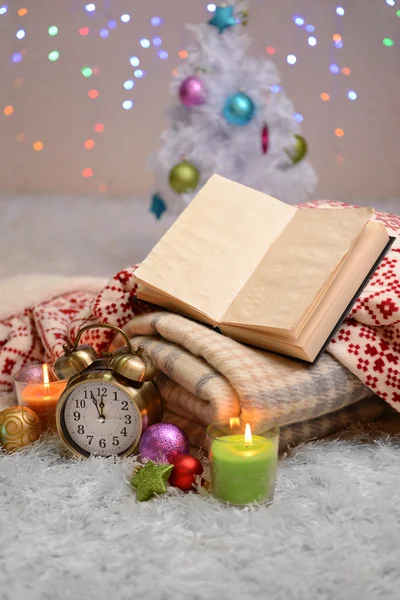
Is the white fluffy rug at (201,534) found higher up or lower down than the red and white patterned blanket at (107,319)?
lower down

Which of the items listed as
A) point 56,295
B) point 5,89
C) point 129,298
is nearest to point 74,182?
point 5,89

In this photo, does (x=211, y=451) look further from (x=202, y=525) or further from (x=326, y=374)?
(x=326, y=374)

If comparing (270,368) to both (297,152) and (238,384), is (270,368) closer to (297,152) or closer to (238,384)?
(238,384)

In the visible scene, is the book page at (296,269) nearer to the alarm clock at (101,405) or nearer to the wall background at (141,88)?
the alarm clock at (101,405)

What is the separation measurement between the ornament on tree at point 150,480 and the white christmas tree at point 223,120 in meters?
1.38

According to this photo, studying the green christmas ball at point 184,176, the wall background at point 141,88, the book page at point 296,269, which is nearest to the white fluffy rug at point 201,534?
the book page at point 296,269

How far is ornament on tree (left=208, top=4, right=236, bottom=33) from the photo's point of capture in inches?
88.5

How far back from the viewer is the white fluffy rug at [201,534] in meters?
0.82

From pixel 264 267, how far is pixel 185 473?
1.20 feet

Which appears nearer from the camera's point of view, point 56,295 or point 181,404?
point 181,404

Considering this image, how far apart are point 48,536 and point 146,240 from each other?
1.80m

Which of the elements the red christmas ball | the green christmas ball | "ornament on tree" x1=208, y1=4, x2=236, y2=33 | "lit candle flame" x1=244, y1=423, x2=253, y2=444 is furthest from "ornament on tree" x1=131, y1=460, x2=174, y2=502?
"ornament on tree" x1=208, y1=4, x2=236, y2=33

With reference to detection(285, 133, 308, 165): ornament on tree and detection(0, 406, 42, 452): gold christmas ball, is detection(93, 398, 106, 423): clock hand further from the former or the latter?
detection(285, 133, 308, 165): ornament on tree

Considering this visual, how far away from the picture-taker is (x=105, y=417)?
109 cm
